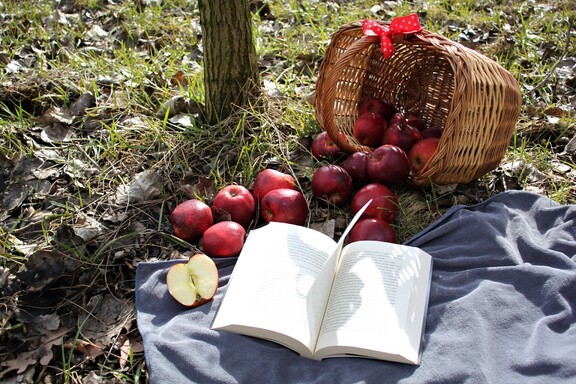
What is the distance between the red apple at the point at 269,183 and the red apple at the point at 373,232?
1.50 feet

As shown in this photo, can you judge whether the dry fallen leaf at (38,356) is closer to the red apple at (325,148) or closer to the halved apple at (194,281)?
the halved apple at (194,281)

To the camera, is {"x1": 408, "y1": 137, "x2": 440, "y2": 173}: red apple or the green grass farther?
{"x1": 408, "y1": 137, "x2": 440, "y2": 173}: red apple

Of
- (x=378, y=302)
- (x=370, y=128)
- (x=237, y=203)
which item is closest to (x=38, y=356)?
(x=237, y=203)

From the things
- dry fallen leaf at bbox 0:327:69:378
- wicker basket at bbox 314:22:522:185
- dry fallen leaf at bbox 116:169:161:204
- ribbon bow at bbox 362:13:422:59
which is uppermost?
ribbon bow at bbox 362:13:422:59

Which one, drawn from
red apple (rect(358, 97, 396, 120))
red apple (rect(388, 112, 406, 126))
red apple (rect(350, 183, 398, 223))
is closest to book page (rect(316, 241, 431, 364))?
red apple (rect(350, 183, 398, 223))

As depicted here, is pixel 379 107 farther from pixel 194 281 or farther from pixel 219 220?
pixel 194 281

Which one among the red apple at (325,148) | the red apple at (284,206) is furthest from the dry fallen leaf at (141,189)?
the red apple at (325,148)

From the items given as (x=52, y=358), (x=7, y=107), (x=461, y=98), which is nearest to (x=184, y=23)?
(x=7, y=107)

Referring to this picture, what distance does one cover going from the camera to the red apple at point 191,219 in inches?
99.3

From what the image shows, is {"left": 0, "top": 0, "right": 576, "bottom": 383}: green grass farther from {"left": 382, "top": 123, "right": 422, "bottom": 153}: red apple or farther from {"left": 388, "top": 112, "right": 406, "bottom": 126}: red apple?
{"left": 388, "top": 112, "right": 406, "bottom": 126}: red apple

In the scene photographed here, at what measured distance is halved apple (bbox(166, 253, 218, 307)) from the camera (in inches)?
87.6

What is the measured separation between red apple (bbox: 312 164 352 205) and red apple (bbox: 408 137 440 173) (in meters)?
0.36

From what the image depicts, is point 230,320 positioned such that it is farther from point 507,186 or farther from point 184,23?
point 184,23

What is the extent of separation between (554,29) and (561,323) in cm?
281
